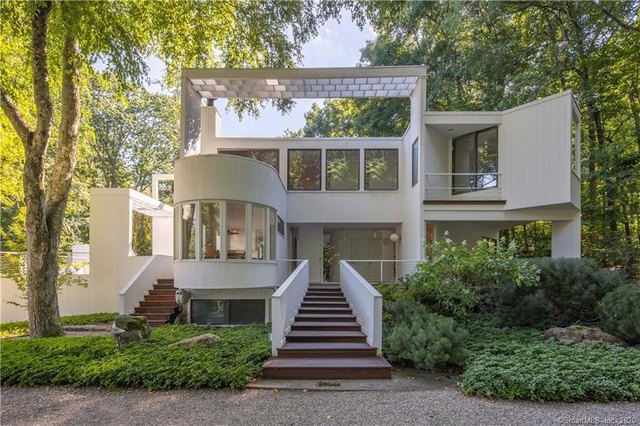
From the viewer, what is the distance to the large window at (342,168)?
518 inches

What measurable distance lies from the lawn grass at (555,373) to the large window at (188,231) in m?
6.57

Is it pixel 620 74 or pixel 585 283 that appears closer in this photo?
pixel 585 283

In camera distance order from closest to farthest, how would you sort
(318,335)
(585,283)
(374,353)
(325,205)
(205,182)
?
(374,353)
(318,335)
(585,283)
(205,182)
(325,205)

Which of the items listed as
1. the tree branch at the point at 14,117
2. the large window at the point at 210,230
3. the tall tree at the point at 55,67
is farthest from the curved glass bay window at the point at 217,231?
the tree branch at the point at 14,117

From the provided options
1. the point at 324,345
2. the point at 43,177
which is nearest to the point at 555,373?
the point at 324,345

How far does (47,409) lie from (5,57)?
31.2 feet

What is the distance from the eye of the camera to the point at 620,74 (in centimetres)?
1383

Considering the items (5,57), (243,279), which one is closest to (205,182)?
(243,279)

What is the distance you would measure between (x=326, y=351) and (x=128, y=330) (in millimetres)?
3819

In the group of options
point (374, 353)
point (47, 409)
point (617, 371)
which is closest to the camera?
point (47, 409)

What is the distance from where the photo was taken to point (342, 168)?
43.2ft

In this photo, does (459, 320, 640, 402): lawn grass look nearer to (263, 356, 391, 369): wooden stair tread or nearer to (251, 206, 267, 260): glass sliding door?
(263, 356, 391, 369): wooden stair tread

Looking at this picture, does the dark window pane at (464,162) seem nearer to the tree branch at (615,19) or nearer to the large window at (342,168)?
the large window at (342,168)

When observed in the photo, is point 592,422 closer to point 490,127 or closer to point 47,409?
point 47,409
